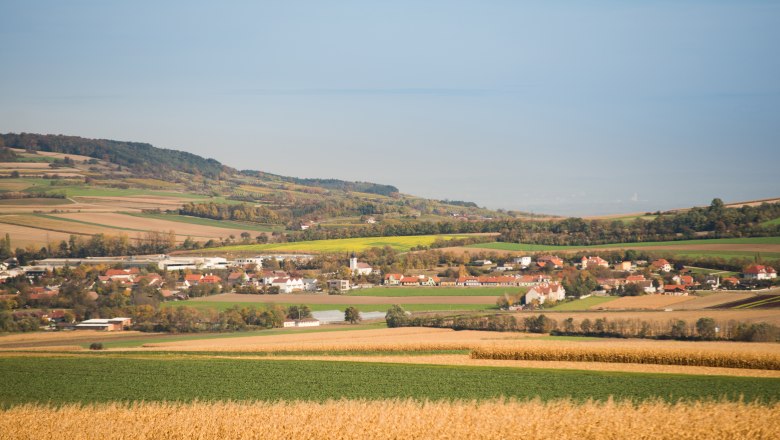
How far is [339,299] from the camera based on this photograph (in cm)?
6531

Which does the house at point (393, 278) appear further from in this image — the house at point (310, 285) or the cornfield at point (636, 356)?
the cornfield at point (636, 356)

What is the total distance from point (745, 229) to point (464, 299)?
28791 mm

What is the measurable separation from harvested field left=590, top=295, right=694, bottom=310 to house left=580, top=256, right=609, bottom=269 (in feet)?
44.7

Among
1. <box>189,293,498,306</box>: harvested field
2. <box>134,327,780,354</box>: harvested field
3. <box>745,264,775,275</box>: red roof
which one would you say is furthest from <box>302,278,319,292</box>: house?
<box>745,264,775,275</box>: red roof

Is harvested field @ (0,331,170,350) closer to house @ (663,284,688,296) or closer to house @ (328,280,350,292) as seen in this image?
house @ (328,280,350,292)

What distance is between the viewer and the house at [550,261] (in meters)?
70.9

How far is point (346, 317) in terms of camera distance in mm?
55344

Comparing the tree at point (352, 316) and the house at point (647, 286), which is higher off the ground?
the house at point (647, 286)

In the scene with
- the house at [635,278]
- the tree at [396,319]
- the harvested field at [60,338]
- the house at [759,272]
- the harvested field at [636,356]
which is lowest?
the harvested field at [60,338]

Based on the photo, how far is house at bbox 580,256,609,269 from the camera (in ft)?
223

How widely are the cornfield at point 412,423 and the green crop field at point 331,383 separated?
4.63m

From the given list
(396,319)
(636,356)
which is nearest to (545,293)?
(396,319)

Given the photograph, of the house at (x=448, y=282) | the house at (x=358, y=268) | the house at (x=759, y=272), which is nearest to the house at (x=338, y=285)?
the house at (x=358, y=268)

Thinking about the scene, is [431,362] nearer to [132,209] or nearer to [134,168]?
[132,209]
